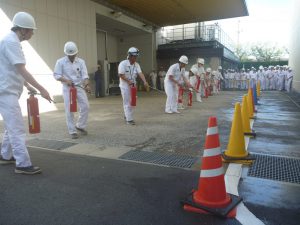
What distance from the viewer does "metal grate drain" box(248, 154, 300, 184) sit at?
4070 mm

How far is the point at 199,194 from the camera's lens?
319 centimetres

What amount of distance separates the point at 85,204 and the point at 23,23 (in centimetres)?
253

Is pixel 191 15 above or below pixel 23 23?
above

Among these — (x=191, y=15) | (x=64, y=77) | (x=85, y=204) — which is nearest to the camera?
(x=85, y=204)

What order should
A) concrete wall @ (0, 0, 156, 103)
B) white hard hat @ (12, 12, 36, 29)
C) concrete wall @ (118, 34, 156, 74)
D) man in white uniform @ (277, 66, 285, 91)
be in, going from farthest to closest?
1. concrete wall @ (118, 34, 156, 74)
2. man in white uniform @ (277, 66, 285, 91)
3. concrete wall @ (0, 0, 156, 103)
4. white hard hat @ (12, 12, 36, 29)

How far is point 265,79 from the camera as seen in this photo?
1113 inches

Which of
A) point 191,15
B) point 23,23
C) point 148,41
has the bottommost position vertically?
point 23,23

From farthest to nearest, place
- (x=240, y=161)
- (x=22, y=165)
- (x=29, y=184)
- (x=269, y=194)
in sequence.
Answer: (x=240, y=161), (x=22, y=165), (x=29, y=184), (x=269, y=194)

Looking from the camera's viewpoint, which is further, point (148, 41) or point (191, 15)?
point (148, 41)

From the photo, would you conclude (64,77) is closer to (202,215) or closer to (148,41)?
(202,215)

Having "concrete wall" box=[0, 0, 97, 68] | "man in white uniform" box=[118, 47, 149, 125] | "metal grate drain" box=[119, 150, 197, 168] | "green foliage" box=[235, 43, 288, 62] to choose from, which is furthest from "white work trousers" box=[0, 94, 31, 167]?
"green foliage" box=[235, 43, 288, 62]

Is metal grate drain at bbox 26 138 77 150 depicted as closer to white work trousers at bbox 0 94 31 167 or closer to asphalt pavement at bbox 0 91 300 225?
asphalt pavement at bbox 0 91 300 225

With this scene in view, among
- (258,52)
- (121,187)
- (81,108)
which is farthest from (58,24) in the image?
(258,52)

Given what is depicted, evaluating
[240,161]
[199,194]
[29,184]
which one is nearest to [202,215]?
[199,194]
